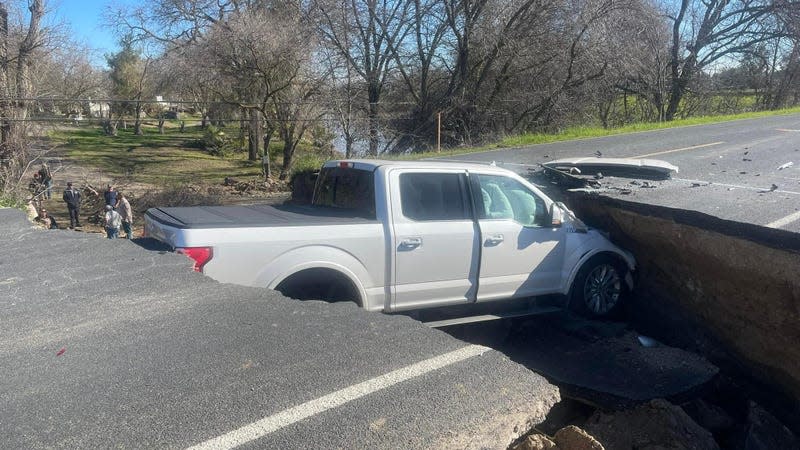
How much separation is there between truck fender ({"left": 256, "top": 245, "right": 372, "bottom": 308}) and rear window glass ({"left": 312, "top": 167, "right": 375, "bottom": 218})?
51 centimetres

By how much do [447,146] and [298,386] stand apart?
65.7 ft

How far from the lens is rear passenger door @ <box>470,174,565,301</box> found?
5.65 m

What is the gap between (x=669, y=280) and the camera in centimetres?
643

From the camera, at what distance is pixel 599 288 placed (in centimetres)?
649

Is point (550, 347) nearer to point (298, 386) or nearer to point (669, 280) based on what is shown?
point (669, 280)

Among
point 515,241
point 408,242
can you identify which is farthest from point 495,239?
point 408,242

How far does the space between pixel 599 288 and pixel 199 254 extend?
13.3ft

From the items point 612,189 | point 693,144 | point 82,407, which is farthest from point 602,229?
point 693,144

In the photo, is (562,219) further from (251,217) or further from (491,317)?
(251,217)

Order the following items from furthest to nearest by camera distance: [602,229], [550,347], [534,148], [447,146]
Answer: [447,146]
[534,148]
[602,229]
[550,347]

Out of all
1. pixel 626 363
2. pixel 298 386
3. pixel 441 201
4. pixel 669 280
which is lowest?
pixel 626 363

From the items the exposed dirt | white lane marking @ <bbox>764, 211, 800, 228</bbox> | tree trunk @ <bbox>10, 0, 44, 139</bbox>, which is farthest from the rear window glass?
tree trunk @ <bbox>10, 0, 44, 139</bbox>

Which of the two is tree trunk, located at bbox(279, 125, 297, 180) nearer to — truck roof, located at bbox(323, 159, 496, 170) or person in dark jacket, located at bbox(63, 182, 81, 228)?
person in dark jacket, located at bbox(63, 182, 81, 228)

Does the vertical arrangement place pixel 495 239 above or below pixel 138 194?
above
